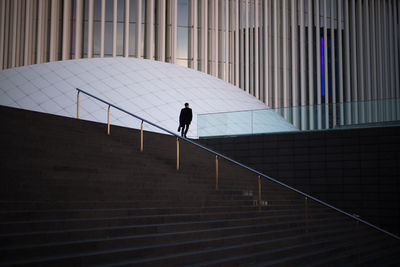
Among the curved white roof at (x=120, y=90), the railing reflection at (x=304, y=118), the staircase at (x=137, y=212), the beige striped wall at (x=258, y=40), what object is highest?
the beige striped wall at (x=258, y=40)

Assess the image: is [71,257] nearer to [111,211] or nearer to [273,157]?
[111,211]

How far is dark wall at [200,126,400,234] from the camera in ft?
37.2

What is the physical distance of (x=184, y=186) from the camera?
848 cm

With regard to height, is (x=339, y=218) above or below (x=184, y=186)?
below

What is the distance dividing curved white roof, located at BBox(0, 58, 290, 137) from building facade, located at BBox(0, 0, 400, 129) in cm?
232

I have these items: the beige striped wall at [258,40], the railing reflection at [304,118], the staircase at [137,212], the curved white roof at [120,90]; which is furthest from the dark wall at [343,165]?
the beige striped wall at [258,40]

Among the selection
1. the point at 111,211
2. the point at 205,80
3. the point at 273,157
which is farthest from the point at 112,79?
the point at 111,211

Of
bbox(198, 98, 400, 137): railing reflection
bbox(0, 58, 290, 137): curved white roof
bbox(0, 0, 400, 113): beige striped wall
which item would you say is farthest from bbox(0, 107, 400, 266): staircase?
bbox(0, 0, 400, 113): beige striped wall

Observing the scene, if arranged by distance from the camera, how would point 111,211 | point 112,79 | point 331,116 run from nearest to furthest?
point 111,211, point 331,116, point 112,79

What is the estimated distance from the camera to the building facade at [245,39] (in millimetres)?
21594

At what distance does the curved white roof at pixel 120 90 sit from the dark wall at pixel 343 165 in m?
3.77

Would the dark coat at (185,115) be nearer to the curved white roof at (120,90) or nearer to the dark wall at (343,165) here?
the dark wall at (343,165)

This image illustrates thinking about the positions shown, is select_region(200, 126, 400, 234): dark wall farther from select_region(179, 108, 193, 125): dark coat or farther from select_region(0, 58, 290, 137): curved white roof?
select_region(0, 58, 290, 137): curved white roof

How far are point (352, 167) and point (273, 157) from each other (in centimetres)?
229
